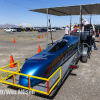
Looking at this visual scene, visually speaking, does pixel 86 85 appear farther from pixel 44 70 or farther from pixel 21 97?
pixel 21 97

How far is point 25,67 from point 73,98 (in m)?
1.92

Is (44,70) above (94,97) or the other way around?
above

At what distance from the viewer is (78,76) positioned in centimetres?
529

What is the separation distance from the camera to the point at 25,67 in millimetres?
3852

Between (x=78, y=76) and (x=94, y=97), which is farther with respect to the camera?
(x=78, y=76)

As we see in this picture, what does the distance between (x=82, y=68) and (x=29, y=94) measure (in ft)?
11.7

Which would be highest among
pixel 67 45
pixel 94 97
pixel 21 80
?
pixel 67 45

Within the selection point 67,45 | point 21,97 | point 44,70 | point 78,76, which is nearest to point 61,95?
point 44,70

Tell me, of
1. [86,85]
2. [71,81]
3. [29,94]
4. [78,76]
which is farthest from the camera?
[78,76]

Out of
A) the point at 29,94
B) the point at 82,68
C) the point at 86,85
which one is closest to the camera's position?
the point at 29,94

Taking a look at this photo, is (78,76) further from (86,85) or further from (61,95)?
(61,95)

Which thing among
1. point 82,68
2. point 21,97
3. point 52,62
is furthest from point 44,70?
point 82,68

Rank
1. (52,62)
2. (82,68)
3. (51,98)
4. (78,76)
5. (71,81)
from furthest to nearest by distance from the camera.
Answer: (82,68) < (78,76) < (71,81) < (52,62) < (51,98)

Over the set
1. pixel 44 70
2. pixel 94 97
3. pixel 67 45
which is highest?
pixel 67 45
